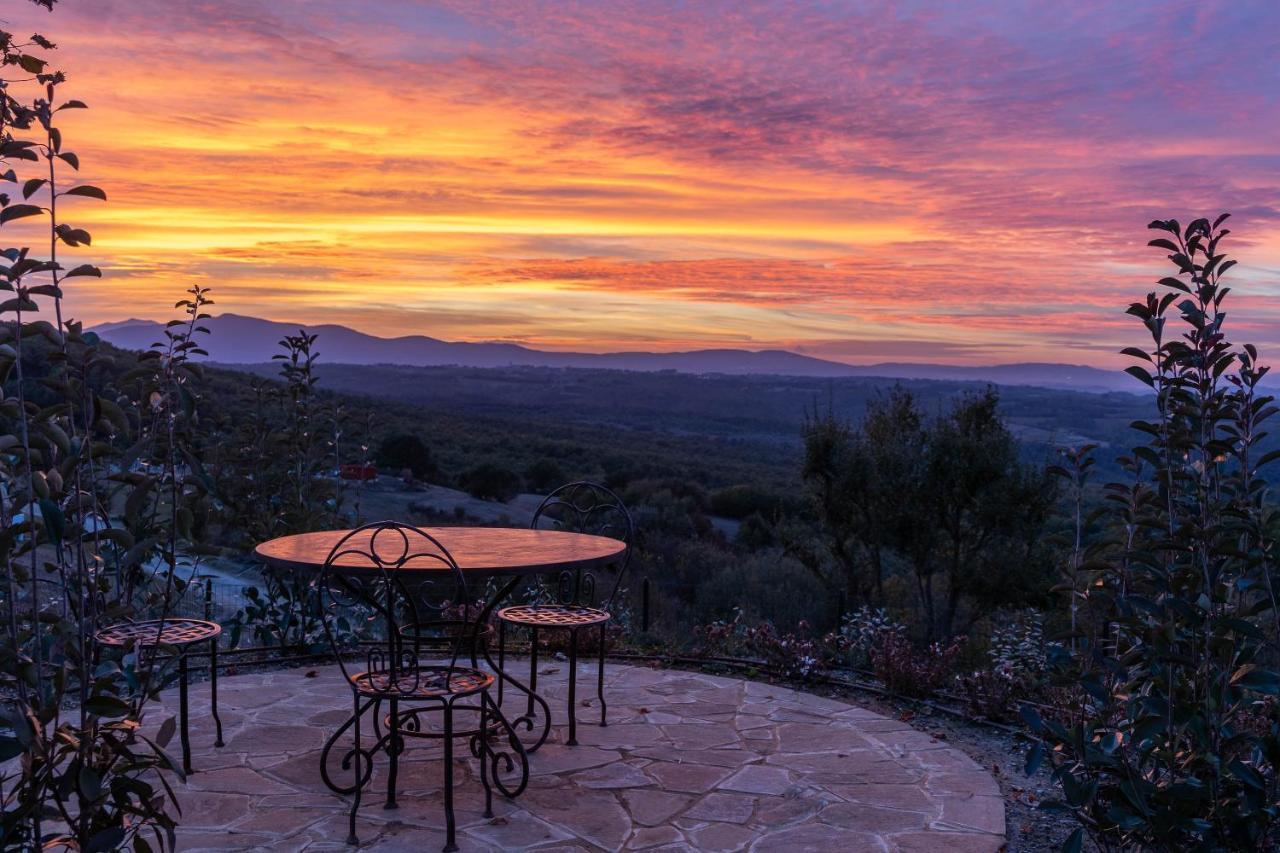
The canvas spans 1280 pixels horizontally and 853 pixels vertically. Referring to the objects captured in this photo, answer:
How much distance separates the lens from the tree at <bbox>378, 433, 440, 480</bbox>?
2027 centimetres

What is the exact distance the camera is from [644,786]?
3.97m

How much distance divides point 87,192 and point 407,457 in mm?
18436

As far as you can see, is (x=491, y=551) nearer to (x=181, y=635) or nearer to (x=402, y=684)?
(x=402, y=684)

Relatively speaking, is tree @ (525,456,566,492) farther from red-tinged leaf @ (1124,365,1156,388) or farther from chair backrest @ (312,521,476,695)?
red-tinged leaf @ (1124,365,1156,388)

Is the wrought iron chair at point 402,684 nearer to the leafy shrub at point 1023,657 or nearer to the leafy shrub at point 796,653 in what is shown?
the leafy shrub at point 796,653

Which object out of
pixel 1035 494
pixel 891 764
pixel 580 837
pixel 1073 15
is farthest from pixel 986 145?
pixel 580 837

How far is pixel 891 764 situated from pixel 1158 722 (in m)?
1.81

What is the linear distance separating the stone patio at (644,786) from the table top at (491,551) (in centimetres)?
87

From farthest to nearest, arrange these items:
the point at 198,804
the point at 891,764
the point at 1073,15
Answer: the point at 1073,15, the point at 891,764, the point at 198,804

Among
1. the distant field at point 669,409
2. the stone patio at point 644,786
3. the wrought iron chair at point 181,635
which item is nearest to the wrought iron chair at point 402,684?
the stone patio at point 644,786

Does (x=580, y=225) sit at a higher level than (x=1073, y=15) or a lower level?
lower

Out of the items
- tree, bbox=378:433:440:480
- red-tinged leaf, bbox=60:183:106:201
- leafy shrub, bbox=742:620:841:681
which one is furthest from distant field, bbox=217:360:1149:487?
red-tinged leaf, bbox=60:183:106:201

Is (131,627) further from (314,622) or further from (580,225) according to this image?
(580,225)

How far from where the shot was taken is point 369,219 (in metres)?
9.38
